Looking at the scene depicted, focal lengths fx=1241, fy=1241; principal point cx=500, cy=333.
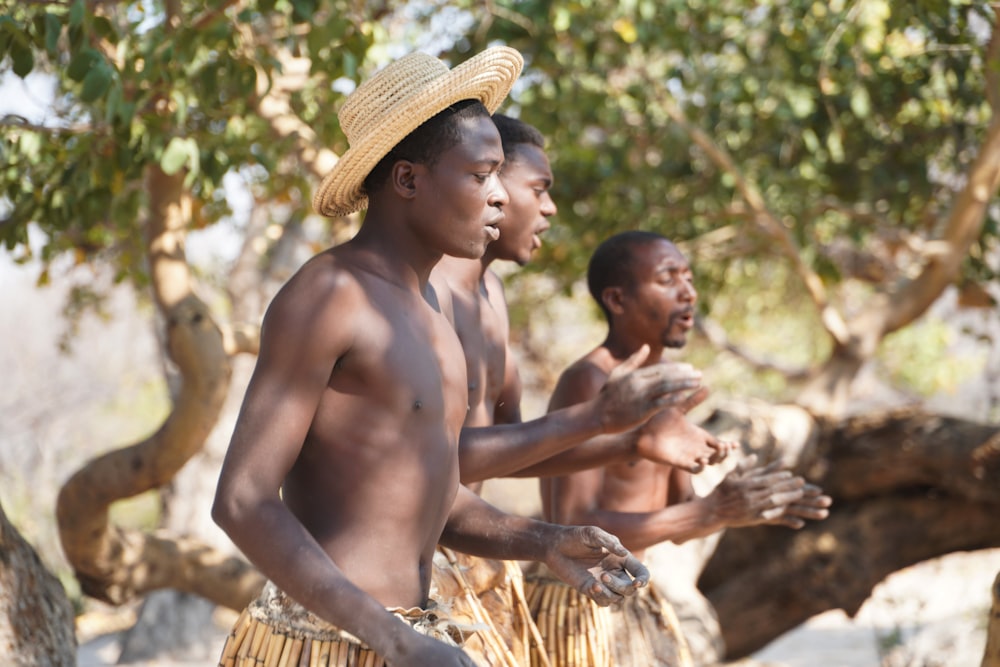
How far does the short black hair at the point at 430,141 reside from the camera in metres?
2.27

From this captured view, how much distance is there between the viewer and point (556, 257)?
7594 millimetres

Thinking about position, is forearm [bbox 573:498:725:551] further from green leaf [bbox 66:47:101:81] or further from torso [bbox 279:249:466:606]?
green leaf [bbox 66:47:101:81]

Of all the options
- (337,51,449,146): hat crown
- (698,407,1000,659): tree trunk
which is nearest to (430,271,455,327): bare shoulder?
(337,51,449,146): hat crown

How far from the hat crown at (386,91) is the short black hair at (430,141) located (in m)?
0.06

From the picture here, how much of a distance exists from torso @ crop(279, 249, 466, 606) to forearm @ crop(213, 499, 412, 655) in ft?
0.57

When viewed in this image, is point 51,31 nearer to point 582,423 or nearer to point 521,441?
point 521,441

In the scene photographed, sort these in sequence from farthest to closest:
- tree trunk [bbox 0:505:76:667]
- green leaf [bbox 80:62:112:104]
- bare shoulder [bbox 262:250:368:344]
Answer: green leaf [bbox 80:62:112:104] < tree trunk [bbox 0:505:76:667] < bare shoulder [bbox 262:250:368:344]

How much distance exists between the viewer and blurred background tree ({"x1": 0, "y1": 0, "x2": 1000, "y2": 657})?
4.70 meters

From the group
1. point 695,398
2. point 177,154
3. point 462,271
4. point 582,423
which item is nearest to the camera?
point 582,423

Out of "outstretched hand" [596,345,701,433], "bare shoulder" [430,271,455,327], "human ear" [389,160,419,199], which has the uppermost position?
"human ear" [389,160,419,199]

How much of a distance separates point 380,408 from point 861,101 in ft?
15.3

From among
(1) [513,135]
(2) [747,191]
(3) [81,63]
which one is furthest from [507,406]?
(2) [747,191]

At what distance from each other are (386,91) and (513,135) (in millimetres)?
1191

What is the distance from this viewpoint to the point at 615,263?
3877 millimetres
